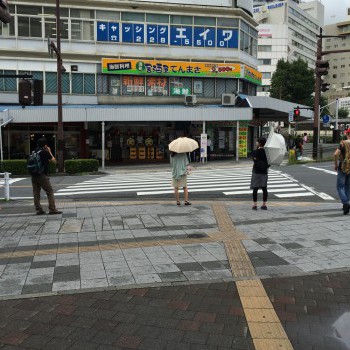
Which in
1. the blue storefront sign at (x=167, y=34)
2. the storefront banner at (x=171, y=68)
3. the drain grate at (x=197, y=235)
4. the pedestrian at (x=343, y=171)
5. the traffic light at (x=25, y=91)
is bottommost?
the drain grate at (x=197, y=235)

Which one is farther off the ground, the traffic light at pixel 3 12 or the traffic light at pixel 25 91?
the traffic light at pixel 3 12

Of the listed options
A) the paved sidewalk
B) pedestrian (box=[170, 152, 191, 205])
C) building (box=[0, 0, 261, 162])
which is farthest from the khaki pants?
building (box=[0, 0, 261, 162])

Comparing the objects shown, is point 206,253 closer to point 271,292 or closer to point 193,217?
point 271,292

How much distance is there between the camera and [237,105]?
29.1 m

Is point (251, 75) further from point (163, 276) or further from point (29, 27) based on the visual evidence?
point (163, 276)

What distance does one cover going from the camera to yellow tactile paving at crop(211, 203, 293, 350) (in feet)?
11.9

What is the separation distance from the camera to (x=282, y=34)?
3563 inches

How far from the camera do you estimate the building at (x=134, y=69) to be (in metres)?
26.9

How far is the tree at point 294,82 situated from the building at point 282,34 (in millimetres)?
24134

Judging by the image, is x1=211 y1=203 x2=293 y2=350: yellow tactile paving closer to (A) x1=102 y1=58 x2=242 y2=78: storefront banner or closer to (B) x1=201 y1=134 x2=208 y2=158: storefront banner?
(B) x1=201 y1=134 x2=208 y2=158: storefront banner

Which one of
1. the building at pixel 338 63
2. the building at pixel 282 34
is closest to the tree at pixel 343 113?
the building at pixel 282 34

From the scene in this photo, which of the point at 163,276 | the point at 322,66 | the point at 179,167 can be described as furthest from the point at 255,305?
the point at 322,66

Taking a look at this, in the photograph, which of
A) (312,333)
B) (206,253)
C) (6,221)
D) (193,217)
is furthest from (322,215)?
(6,221)

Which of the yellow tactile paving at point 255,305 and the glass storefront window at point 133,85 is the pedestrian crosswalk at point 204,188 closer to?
the yellow tactile paving at point 255,305
